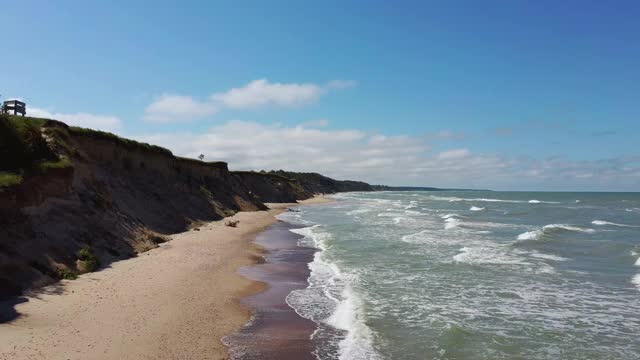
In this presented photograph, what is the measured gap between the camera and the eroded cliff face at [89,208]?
57.0ft

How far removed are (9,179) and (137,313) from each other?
8.68 metres

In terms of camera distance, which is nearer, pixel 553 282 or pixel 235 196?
pixel 553 282

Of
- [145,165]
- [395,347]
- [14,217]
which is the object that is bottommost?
[395,347]

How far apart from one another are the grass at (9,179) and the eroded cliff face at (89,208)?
6.7 inches

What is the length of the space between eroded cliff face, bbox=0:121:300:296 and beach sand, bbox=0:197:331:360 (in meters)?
1.10

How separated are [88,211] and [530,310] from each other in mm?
19654

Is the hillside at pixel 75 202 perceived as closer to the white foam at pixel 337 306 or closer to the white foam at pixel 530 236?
the white foam at pixel 337 306

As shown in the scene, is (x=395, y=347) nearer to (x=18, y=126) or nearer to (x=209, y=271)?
(x=209, y=271)

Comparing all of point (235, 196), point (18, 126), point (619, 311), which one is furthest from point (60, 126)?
point (235, 196)

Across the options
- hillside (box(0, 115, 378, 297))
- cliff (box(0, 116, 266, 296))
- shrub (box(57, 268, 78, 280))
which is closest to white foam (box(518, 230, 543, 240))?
hillside (box(0, 115, 378, 297))

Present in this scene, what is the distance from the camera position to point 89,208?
78.3 feet

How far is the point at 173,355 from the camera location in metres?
11.2

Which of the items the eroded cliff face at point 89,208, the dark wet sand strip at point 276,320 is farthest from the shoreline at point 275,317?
the eroded cliff face at point 89,208

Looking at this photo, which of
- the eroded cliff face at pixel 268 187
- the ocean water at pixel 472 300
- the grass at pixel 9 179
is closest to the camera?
the ocean water at pixel 472 300
